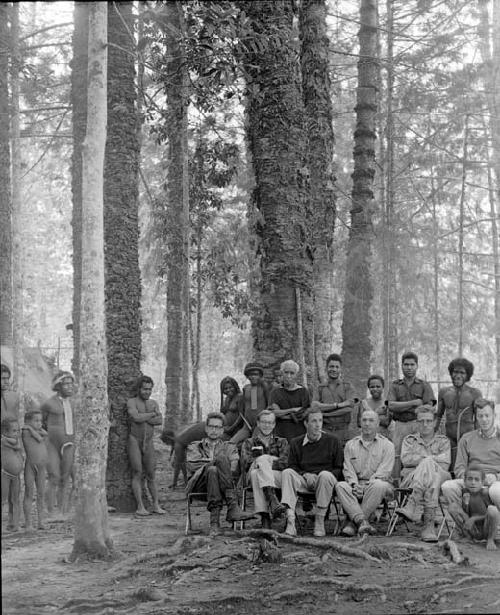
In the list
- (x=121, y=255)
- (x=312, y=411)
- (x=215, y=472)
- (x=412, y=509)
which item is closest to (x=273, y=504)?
(x=215, y=472)

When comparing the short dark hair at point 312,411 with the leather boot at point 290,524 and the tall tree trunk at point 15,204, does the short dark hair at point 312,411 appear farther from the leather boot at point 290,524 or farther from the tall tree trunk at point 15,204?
the tall tree trunk at point 15,204

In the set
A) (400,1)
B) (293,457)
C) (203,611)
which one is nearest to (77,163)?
(293,457)

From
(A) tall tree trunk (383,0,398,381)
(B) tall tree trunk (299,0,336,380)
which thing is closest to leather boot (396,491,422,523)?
(B) tall tree trunk (299,0,336,380)

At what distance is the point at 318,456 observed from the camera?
8.74 m

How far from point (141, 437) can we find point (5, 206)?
734 cm

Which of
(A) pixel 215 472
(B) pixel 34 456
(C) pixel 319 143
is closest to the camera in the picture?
(A) pixel 215 472

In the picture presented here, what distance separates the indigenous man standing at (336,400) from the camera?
31.5 feet

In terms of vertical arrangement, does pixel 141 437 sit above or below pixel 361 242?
below

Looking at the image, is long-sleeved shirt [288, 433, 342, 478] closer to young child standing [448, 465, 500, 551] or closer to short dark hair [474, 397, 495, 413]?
young child standing [448, 465, 500, 551]

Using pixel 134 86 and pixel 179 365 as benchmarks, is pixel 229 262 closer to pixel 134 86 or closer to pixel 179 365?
pixel 179 365

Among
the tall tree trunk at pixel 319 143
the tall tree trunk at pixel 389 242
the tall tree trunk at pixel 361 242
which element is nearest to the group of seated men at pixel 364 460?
the tall tree trunk at pixel 319 143

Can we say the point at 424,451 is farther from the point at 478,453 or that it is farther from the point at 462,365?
the point at 462,365

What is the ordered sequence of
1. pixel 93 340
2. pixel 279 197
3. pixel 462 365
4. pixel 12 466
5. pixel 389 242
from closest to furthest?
pixel 93 340 < pixel 12 466 < pixel 462 365 < pixel 279 197 < pixel 389 242

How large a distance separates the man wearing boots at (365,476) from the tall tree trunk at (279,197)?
62.6 inches
